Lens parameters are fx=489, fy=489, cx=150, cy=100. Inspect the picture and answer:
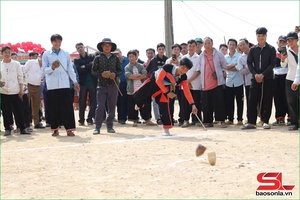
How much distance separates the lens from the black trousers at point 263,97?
10.5 meters

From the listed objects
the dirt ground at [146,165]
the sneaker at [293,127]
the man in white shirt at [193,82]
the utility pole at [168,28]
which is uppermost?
the utility pole at [168,28]

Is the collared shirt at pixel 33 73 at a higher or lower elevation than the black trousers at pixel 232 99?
higher

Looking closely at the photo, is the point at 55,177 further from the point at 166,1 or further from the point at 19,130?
the point at 166,1

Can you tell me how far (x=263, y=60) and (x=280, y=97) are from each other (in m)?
1.21

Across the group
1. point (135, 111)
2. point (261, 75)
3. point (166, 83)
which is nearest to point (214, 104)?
point (261, 75)

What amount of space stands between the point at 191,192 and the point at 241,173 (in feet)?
3.57

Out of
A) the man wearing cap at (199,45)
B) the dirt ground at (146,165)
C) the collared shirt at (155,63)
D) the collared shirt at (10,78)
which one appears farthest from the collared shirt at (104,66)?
the man wearing cap at (199,45)

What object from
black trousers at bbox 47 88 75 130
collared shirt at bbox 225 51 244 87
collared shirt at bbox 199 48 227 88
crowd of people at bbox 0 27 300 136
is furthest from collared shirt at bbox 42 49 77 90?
collared shirt at bbox 225 51 244 87

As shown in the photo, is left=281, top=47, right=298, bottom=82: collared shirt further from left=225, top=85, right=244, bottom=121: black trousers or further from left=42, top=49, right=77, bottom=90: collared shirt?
left=42, top=49, right=77, bottom=90: collared shirt

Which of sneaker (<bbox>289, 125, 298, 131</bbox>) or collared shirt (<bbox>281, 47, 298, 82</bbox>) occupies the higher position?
collared shirt (<bbox>281, 47, 298, 82</bbox>)

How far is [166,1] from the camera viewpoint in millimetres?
22141

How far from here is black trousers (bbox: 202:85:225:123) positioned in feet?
36.6

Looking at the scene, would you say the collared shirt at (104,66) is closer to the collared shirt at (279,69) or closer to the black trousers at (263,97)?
the black trousers at (263,97)

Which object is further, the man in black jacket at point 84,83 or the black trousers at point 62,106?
the man in black jacket at point 84,83
